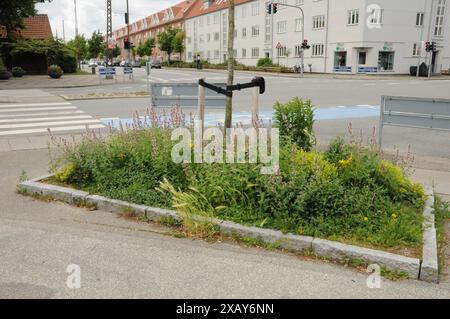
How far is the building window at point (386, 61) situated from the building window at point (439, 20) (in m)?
7.45

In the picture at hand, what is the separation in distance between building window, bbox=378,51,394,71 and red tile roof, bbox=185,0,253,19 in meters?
27.2

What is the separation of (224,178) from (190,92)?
5702mm

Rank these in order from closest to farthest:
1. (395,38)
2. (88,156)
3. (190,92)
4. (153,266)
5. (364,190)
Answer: (153,266) < (364,190) < (88,156) < (190,92) < (395,38)

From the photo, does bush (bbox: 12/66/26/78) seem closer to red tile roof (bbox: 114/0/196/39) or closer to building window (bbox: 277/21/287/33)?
building window (bbox: 277/21/287/33)

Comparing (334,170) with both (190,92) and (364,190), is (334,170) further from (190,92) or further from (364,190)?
(190,92)

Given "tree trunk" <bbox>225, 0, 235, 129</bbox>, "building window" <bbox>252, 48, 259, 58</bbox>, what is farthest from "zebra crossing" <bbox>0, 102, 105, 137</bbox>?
"building window" <bbox>252, 48, 259, 58</bbox>

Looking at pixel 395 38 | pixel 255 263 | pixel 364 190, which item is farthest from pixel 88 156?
pixel 395 38

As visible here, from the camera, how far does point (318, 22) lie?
50719 millimetres

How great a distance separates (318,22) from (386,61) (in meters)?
9.39

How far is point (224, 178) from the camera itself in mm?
4773

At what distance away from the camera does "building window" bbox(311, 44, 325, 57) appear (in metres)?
50.5

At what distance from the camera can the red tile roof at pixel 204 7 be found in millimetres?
73012

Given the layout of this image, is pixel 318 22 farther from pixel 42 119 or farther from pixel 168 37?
A: pixel 42 119

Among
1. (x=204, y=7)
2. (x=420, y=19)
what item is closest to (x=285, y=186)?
(x=420, y=19)
